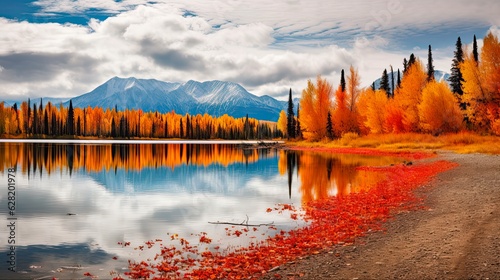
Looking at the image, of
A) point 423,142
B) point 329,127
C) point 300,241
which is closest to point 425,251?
point 300,241

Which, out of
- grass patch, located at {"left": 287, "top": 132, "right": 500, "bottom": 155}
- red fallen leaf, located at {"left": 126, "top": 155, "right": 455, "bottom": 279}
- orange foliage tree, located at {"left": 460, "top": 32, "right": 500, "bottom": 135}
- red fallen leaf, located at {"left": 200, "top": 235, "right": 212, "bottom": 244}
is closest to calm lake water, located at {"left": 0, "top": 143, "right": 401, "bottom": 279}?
red fallen leaf, located at {"left": 200, "top": 235, "right": 212, "bottom": 244}

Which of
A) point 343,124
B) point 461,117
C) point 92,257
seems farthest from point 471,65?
point 92,257

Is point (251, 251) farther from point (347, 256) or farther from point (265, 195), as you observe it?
point (265, 195)

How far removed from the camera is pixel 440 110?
209 feet

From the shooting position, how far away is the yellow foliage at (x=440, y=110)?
63562mm

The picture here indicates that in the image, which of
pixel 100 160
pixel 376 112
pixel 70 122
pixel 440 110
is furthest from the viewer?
pixel 70 122

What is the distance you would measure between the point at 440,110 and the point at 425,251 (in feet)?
194

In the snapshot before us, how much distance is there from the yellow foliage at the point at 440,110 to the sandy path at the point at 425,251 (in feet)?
167

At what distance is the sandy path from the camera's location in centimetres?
936

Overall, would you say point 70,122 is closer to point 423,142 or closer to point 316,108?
point 316,108

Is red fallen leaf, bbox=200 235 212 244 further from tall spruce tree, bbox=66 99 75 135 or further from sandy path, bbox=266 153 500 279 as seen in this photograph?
tall spruce tree, bbox=66 99 75 135

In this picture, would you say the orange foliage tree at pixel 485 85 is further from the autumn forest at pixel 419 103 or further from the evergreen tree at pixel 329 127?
the evergreen tree at pixel 329 127

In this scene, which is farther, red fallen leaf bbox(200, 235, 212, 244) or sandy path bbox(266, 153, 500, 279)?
red fallen leaf bbox(200, 235, 212, 244)

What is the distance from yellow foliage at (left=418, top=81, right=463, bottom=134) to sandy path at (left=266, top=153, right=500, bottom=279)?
5092 centimetres
